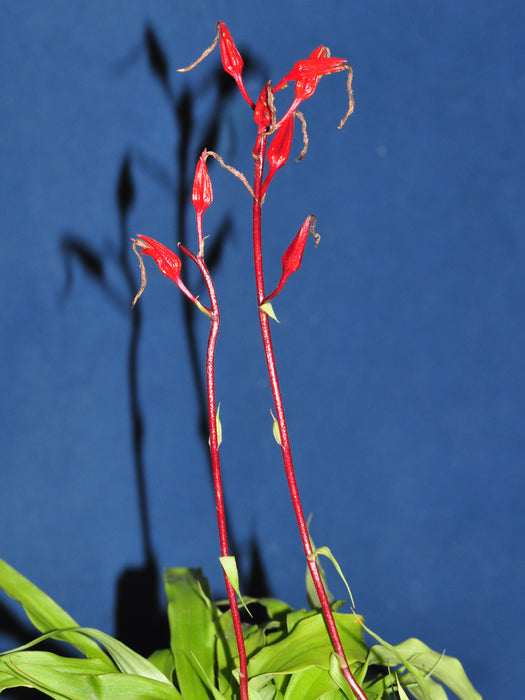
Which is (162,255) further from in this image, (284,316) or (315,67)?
(284,316)

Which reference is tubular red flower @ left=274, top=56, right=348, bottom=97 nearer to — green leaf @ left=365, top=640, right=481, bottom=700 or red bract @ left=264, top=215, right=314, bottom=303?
red bract @ left=264, top=215, right=314, bottom=303

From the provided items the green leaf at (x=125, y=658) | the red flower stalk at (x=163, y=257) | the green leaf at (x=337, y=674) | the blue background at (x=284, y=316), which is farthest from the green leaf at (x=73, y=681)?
the blue background at (x=284, y=316)

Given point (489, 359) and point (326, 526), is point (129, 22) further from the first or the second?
point (326, 526)

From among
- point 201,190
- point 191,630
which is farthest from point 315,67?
point 191,630

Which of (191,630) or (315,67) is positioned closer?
(315,67)

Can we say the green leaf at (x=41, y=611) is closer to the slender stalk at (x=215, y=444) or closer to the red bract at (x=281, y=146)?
the slender stalk at (x=215, y=444)

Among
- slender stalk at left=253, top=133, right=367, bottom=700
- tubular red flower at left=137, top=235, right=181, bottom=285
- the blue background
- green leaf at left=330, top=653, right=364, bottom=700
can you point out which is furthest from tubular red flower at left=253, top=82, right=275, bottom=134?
the blue background

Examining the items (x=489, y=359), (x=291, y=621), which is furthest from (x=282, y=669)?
(x=489, y=359)

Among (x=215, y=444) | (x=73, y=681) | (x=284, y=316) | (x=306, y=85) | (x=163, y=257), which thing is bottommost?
(x=73, y=681)
